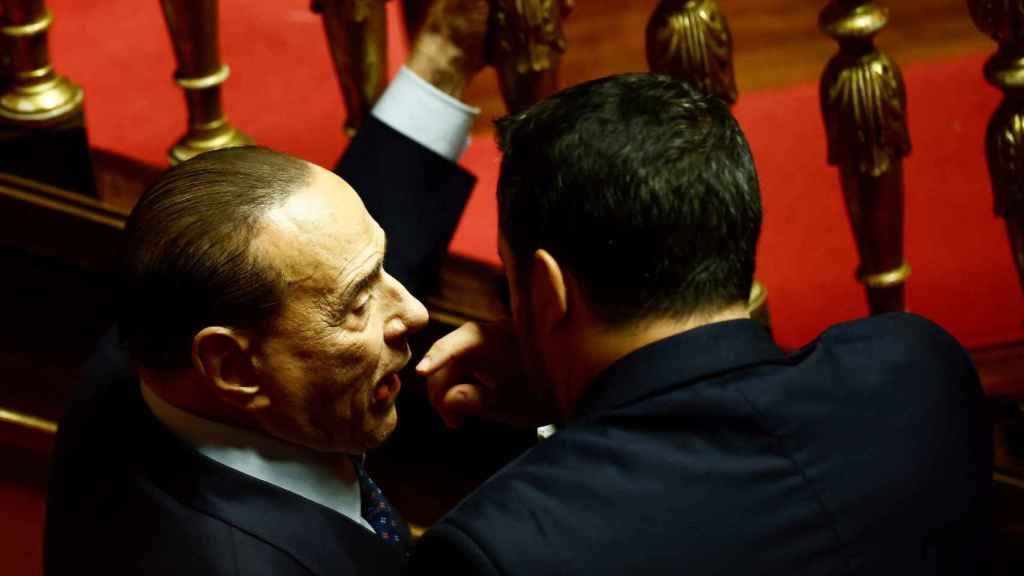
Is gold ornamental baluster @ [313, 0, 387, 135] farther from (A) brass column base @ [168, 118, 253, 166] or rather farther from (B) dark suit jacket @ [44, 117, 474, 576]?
(B) dark suit jacket @ [44, 117, 474, 576]

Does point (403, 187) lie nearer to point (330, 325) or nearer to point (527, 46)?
point (527, 46)

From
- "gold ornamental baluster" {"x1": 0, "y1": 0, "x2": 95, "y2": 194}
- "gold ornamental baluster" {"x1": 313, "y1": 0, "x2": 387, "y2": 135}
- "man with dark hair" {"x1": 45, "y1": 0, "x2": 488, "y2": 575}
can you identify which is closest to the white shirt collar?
"man with dark hair" {"x1": 45, "y1": 0, "x2": 488, "y2": 575}

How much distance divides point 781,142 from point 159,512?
57.4 inches

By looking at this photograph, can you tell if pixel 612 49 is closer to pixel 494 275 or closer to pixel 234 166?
pixel 494 275

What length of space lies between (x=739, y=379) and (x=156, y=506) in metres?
0.52

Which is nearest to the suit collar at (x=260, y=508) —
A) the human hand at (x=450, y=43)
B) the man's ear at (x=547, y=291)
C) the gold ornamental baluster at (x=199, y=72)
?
the man's ear at (x=547, y=291)

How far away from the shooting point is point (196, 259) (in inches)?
51.4

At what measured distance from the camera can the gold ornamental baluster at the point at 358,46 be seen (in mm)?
1981

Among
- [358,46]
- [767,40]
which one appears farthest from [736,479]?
[767,40]

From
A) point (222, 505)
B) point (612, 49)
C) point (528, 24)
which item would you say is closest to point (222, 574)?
point (222, 505)

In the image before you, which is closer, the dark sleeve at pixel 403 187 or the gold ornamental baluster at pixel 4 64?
the dark sleeve at pixel 403 187

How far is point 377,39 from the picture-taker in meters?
2.01

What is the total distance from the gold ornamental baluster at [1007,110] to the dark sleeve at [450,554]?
2.96 ft

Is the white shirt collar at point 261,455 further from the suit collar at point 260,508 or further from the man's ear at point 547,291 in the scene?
the man's ear at point 547,291
